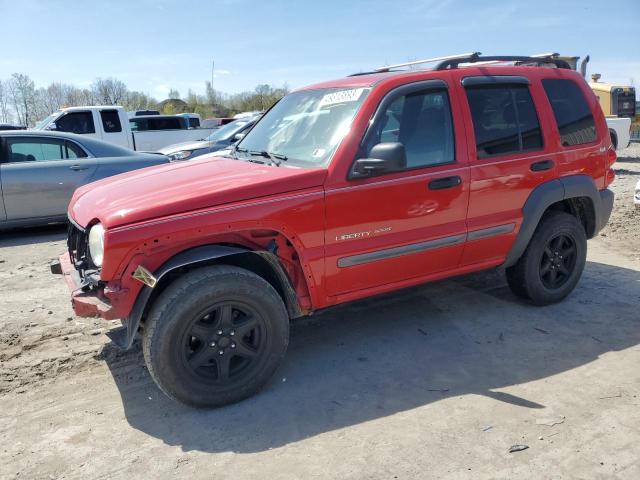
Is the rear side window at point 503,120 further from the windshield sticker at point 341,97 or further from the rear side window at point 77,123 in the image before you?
the rear side window at point 77,123

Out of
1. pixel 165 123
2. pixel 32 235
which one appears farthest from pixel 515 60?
pixel 165 123

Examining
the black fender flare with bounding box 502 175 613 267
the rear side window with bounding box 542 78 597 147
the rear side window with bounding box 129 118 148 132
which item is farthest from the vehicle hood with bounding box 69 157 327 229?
the rear side window with bounding box 129 118 148 132

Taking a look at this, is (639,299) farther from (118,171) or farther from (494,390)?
(118,171)

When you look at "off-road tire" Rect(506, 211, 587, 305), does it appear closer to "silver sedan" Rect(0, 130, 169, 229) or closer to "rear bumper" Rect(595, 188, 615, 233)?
"rear bumper" Rect(595, 188, 615, 233)

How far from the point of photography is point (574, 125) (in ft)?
15.1

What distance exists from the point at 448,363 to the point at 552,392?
0.70 metres

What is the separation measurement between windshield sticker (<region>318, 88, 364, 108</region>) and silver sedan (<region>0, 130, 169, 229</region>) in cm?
506

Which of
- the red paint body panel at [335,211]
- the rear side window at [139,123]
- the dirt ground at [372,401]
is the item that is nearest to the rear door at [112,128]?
the rear side window at [139,123]

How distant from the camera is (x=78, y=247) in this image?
11.8 feet

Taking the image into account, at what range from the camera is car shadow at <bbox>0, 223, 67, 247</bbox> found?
302 inches

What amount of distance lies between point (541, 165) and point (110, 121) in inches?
505

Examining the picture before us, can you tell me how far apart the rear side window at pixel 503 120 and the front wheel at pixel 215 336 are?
2.04m

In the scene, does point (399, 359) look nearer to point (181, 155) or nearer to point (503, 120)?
point (503, 120)

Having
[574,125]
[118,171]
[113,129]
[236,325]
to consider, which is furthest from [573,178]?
[113,129]
